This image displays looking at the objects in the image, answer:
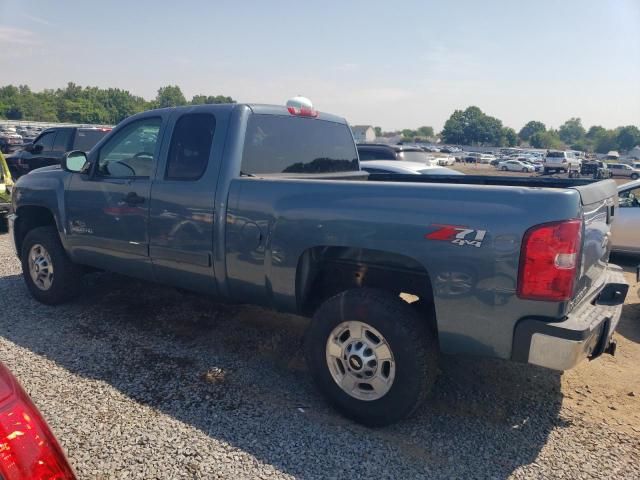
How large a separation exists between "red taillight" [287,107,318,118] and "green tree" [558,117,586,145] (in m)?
184

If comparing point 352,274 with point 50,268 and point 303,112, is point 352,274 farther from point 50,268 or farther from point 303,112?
point 50,268

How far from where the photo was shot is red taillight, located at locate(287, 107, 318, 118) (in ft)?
14.3

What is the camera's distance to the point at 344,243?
10.1 feet

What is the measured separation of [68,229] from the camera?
4770mm

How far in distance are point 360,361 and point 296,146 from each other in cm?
203

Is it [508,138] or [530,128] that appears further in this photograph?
[530,128]

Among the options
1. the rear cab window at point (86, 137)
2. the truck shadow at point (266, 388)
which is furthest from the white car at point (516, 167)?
the truck shadow at point (266, 388)

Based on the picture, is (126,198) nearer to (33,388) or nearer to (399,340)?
(33,388)

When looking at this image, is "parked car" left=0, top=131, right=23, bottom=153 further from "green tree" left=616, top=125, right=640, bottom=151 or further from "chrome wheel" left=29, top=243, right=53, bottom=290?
"green tree" left=616, top=125, right=640, bottom=151

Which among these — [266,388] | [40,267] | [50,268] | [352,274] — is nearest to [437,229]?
[352,274]

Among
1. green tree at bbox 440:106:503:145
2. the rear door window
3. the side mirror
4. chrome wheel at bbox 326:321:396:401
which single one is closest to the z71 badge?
chrome wheel at bbox 326:321:396:401

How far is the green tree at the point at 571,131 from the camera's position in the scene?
172250 millimetres

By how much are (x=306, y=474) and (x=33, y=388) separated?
2068 millimetres

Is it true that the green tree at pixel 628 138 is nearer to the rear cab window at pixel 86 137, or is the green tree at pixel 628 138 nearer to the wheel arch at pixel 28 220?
the rear cab window at pixel 86 137
